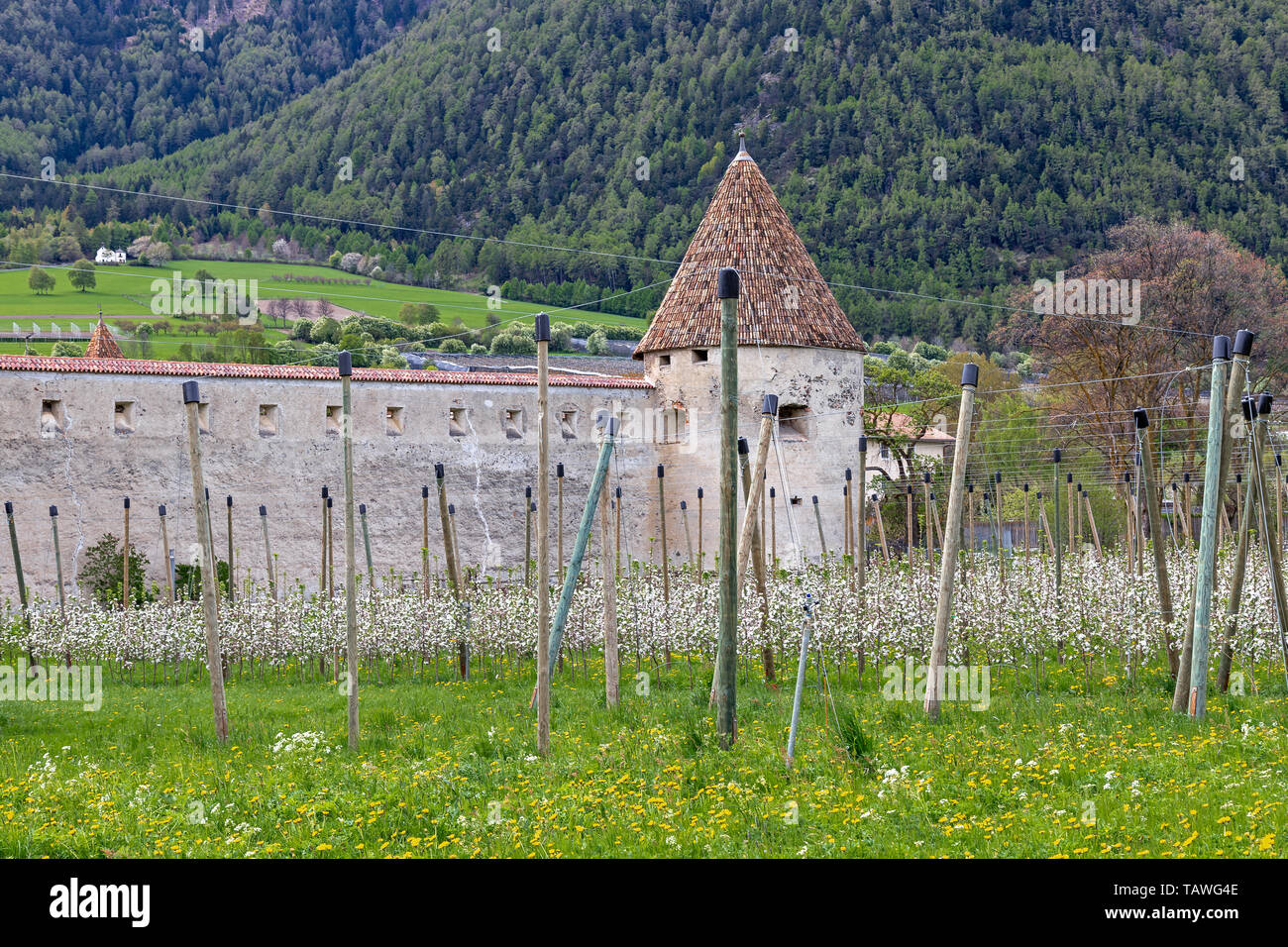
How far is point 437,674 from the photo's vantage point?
49.0 feet

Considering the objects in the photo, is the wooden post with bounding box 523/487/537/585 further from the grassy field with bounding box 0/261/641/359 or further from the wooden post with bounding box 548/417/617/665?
the grassy field with bounding box 0/261/641/359

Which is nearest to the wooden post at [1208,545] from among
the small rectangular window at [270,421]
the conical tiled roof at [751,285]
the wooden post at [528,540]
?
the wooden post at [528,540]

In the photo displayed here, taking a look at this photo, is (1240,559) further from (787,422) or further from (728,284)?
(787,422)

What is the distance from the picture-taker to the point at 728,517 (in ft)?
28.3

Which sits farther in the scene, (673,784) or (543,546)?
(543,546)

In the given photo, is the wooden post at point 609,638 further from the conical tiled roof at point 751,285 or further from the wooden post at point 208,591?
the conical tiled roof at point 751,285

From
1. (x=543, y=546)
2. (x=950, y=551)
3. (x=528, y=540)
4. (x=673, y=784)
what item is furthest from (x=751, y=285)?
(x=673, y=784)

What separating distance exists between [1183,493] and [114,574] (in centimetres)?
1725

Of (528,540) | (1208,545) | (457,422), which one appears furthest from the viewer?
(457,422)

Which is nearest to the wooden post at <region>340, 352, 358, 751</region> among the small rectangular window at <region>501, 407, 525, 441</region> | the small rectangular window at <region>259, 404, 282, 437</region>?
the small rectangular window at <region>259, 404, 282, 437</region>

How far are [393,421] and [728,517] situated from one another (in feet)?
53.0

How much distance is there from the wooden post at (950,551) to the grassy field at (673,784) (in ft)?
0.84

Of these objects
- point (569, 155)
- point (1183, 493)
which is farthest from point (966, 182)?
point (1183, 493)

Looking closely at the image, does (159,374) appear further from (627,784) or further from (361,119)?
(361,119)
